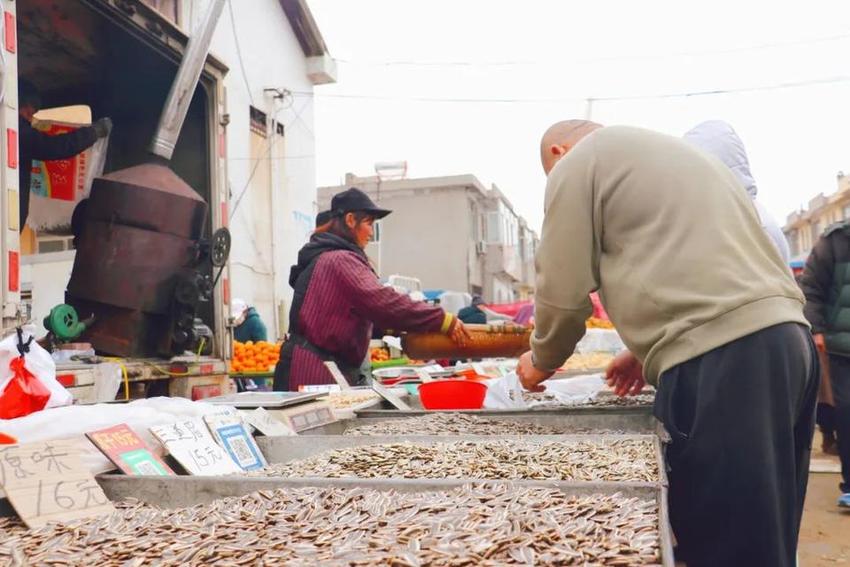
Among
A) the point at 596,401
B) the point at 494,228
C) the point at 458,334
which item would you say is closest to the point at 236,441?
the point at 596,401

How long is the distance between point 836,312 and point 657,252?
144 inches

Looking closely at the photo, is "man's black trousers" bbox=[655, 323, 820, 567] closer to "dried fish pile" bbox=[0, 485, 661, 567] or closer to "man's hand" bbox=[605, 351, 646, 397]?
"dried fish pile" bbox=[0, 485, 661, 567]

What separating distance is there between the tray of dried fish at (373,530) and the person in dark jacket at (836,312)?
413 centimetres

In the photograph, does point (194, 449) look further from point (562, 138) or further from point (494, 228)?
point (494, 228)

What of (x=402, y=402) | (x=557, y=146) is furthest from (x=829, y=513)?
(x=557, y=146)

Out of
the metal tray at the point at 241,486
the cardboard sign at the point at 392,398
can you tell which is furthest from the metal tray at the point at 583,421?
the metal tray at the point at 241,486

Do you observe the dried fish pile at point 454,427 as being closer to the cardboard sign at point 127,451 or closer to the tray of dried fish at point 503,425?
the tray of dried fish at point 503,425

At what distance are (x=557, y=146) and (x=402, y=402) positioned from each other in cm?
156

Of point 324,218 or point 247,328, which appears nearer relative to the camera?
point 324,218

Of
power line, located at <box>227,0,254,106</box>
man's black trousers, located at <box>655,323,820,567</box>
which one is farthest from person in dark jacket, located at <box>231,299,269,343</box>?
man's black trousers, located at <box>655,323,820,567</box>

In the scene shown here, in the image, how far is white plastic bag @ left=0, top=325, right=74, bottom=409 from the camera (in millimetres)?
3029

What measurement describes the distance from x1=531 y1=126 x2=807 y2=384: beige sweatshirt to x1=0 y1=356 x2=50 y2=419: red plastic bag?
2.02m

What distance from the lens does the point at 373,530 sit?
60.5 inches

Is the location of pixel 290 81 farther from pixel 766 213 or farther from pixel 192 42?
pixel 766 213
